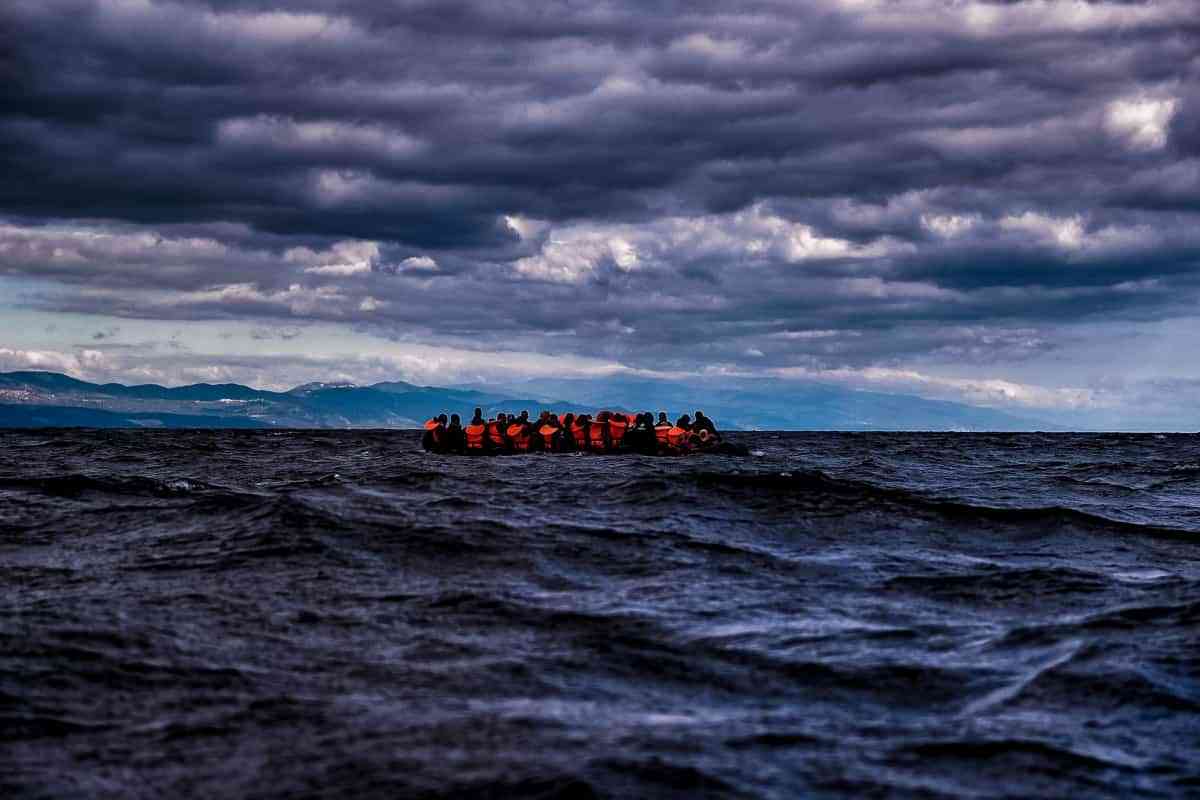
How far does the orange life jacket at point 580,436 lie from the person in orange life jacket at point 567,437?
9.7 inches

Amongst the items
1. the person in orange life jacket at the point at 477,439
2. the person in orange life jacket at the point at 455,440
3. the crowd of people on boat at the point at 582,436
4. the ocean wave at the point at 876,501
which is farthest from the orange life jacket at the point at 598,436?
the ocean wave at the point at 876,501

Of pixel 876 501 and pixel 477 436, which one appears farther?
pixel 477 436

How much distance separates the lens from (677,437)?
169 ft

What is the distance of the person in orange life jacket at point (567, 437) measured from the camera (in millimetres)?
53031

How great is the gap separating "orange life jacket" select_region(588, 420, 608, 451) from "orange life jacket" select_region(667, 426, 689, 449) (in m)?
2.92

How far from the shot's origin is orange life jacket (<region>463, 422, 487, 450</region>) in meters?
52.8

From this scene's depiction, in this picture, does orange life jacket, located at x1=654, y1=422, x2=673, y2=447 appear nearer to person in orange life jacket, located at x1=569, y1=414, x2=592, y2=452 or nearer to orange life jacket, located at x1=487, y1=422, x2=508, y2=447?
person in orange life jacket, located at x1=569, y1=414, x2=592, y2=452

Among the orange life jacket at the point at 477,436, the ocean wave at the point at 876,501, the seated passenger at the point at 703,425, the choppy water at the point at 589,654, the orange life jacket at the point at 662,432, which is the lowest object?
the choppy water at the point at 589,654

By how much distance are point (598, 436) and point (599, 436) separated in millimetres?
45

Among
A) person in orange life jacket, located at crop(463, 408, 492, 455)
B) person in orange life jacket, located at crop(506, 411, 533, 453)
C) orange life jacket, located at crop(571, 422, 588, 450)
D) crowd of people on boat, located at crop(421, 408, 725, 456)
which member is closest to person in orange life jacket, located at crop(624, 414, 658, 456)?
crowd of people on boat, located at crop(421, 408, 725, 456)

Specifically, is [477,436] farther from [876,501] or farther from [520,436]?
[876,501]

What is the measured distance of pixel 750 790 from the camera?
7.36m

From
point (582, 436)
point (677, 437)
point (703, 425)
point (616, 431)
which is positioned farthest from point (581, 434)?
point (703, 425)

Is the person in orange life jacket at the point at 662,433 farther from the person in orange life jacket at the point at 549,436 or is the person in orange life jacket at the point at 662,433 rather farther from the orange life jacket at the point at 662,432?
the person in orange life jacket at the point at 549,436
